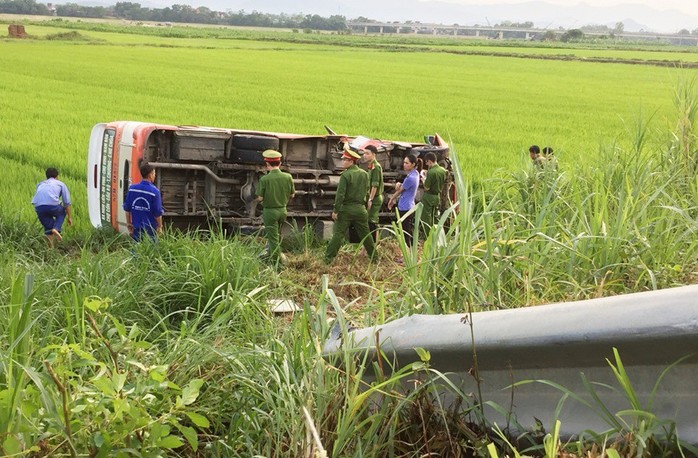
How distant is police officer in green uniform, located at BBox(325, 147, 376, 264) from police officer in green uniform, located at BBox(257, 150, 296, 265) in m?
0.57

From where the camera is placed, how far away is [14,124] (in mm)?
19172

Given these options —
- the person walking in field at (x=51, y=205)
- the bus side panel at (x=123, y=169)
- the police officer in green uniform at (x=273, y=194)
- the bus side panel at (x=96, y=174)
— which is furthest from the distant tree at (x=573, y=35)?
the person walking in field at (x=51, y=205)

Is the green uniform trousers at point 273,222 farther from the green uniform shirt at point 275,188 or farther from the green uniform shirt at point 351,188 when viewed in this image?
the green uniform shirt at point 351,188

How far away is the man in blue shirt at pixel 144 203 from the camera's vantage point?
28.2 ft

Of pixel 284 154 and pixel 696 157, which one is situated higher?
pixel 696 157

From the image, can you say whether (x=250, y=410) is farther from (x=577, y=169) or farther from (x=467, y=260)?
(x=577, y=169)

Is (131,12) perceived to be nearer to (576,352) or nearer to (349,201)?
(349,201)

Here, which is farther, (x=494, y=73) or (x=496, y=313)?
(x=494, y=73)

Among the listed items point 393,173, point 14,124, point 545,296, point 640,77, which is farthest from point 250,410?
point 640,77

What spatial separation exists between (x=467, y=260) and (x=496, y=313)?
31.0 inches

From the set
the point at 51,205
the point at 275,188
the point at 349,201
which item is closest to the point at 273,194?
the point at 275,188

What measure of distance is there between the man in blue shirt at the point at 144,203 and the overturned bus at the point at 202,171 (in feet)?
2.27

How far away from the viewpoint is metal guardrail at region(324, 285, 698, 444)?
2.48 metres

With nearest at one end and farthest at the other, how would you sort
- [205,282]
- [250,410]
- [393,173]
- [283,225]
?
[250,410] → [205,282] → [283,225] → [393,173]
